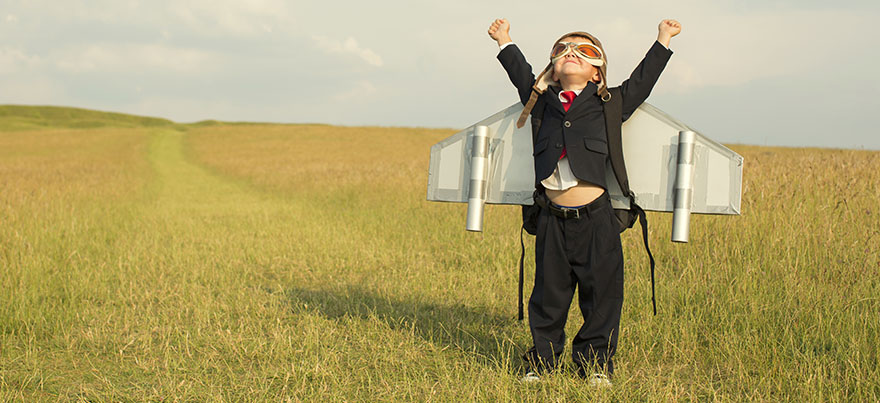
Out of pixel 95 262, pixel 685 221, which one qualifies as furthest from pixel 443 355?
pixel 95 262

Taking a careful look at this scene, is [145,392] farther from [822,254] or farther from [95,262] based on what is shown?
[822,254]

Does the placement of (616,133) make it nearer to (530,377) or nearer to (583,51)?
(583,51)

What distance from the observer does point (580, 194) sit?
126 inches

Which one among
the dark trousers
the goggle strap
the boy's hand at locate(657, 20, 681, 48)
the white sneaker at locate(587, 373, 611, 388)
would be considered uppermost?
the boy's hand at locate(657, 20, 681, 48)

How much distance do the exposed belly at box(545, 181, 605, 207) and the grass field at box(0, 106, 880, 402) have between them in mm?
957

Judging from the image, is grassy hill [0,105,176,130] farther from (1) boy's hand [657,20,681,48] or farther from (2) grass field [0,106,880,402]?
(1) boy's hand [657,20,681,48]

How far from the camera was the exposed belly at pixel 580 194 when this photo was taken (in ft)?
10.5

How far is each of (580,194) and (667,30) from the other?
0.99 metres

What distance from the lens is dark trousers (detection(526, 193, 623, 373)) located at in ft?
10.5

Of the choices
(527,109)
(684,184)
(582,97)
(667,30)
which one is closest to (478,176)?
(527,109)

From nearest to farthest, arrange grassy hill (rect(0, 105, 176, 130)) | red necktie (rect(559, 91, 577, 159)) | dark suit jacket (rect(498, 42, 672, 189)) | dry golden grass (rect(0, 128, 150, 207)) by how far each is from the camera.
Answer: dark suit jacket (rect(498, 42, 672, 189)), red necktie (rect(559, 91, 577, 159)), dry golden grass (rect(0, 128, 150, 207)), grassy hill (rect(0, 105, 176, 130))

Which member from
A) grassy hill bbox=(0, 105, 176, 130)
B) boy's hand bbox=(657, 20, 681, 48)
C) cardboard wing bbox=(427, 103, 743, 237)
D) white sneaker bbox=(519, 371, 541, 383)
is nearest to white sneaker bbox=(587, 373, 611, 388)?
white sneaker bbox=(519, 371, 541, 383)

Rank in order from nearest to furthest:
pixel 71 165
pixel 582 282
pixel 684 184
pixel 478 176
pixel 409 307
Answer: pixel 684 184
pixel 582 282
pixel 478 176
pixel 409 307
pixel 71 165

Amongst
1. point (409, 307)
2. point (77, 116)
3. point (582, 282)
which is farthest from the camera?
point (77, 116)
